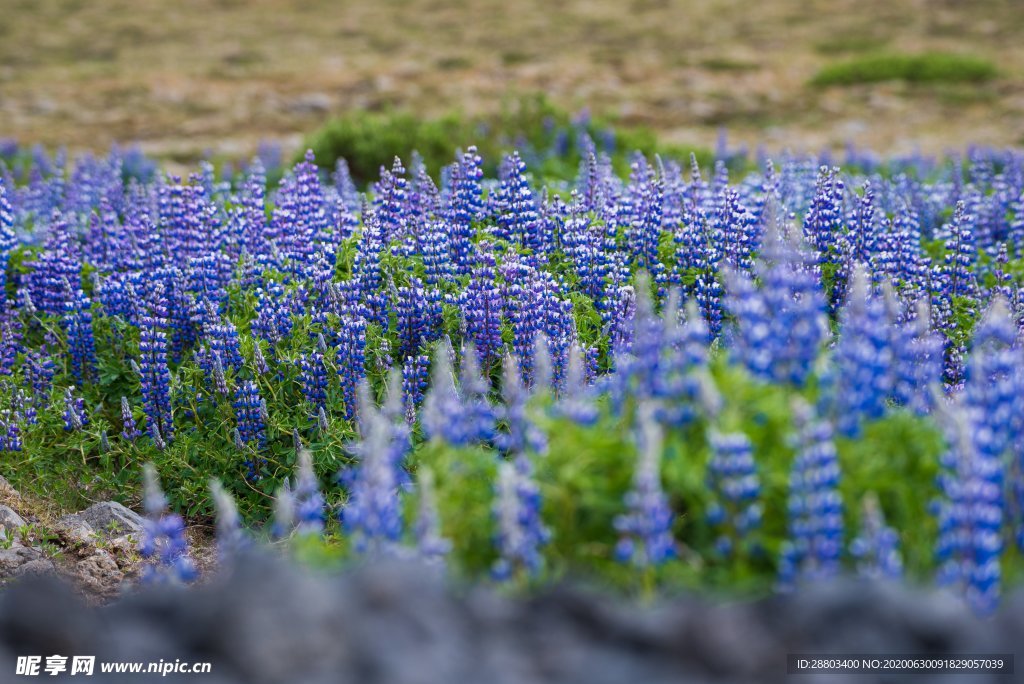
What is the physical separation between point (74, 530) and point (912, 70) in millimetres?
18010

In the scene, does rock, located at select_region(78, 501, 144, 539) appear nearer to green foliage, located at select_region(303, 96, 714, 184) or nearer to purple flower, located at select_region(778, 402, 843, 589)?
purple flower, located at select_region(778, 402, 843, 589)

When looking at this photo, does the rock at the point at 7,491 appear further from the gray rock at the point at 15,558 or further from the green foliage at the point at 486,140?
the green foliage at the point at 486,140

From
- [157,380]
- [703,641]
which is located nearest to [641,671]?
[703,641]

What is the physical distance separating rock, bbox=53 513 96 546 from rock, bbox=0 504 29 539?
152 millimetres

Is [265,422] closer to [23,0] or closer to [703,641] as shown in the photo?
[703,641]

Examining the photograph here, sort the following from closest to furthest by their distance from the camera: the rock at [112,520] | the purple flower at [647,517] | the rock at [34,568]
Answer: the purple flower at [647,517]
the rock at [34,568]
the rock at [112,520]

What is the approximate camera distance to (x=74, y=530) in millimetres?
5000

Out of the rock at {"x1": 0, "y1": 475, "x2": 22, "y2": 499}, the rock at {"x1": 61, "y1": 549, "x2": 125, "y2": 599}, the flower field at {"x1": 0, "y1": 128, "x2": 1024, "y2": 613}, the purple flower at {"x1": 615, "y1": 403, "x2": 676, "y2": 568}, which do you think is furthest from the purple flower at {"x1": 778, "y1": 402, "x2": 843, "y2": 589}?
the rock at {"x1": 0, "y1": 475, "x2": 22, "y2": 499}

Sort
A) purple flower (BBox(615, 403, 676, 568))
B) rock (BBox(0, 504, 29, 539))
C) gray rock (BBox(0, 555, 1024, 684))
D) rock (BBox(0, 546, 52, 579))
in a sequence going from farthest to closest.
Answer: rock (BBox(0, 504, 29, 539)) < rock (BBox(0, 546, 52, 579)) < purple flower (BBox(615, 403, 676, 568)) < gray rock (BBox(0, 555, 1024, 684))

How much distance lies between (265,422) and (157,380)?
1.91 feet

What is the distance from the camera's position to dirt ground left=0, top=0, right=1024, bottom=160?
1762 centimetres

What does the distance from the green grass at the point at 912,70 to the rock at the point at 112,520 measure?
17103 mm

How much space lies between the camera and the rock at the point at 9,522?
191 inches

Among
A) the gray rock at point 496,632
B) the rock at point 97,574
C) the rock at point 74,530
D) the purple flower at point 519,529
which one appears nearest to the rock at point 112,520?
the rock at point 74,530
